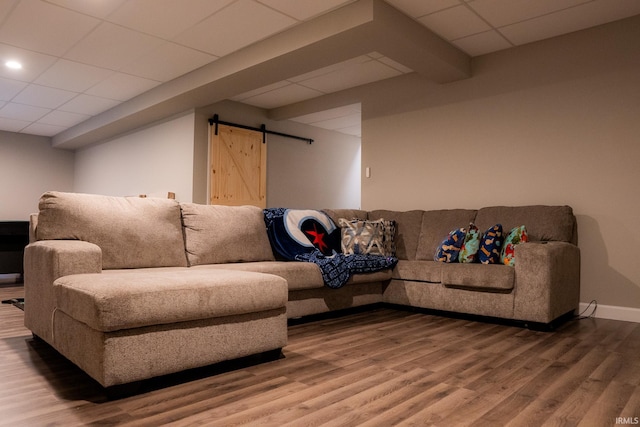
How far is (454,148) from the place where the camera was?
188 inches

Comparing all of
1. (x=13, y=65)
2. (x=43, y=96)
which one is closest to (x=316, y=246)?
(x=13, y=65)

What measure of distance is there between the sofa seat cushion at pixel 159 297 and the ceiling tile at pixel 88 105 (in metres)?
4.91

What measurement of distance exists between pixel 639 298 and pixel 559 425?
2.64 meters

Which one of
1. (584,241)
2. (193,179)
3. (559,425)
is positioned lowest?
(559,425)

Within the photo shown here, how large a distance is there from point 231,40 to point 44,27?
1.66 meters

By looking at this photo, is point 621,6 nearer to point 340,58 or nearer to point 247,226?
point 340,58

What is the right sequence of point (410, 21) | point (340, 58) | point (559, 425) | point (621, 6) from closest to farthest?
point (559, 425)
point (621, 6)
point (410, 21)
point (340, 58)

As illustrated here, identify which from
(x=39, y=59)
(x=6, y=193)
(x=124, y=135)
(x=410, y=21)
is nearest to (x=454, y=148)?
(x=410, y=21)

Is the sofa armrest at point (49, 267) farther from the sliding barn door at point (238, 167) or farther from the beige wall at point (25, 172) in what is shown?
the beige wall at point (25, 172)

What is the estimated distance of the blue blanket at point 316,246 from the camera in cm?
353

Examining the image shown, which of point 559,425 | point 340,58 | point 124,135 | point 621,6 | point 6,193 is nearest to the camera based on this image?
point 559,425

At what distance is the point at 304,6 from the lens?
11.8 feet

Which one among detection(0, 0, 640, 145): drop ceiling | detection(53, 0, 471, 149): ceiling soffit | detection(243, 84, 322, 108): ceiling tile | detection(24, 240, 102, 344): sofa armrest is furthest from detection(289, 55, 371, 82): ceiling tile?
detection(24, 240, 102, 344): sofa armrest

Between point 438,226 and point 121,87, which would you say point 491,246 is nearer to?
point 438,226
